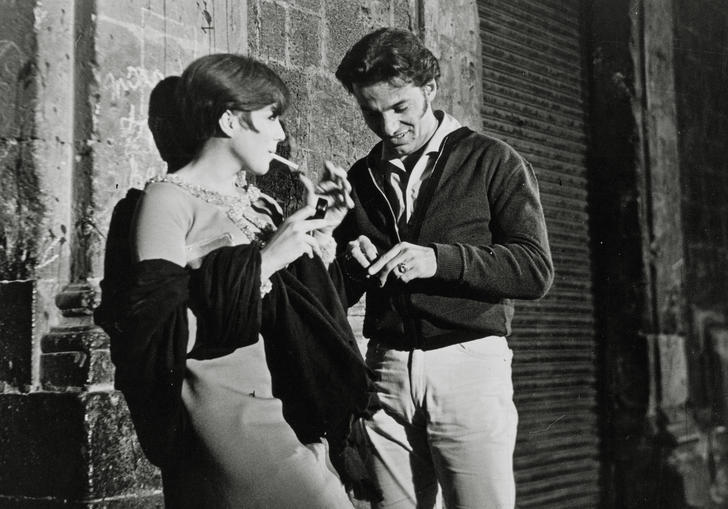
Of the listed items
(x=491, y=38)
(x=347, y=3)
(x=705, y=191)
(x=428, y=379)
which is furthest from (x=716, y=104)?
(x=428, y=379)

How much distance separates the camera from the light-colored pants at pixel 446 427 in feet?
9.12

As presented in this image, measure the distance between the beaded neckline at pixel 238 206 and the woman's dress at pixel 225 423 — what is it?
2cm

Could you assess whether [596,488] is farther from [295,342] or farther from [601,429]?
[295,342]

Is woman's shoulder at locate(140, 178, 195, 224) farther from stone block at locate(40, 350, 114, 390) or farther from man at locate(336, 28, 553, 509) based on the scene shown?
stone block at locate(40, 350, 114, 390)

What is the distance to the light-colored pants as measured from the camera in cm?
278

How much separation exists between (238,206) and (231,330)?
408mm

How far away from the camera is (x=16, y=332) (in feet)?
9.72

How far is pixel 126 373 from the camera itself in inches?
89.2

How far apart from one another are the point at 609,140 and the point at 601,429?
212 centimetres

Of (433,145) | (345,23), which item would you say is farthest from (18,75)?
(345,23)

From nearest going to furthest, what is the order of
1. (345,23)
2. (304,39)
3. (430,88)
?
(430,88), (304,39), (345,23)

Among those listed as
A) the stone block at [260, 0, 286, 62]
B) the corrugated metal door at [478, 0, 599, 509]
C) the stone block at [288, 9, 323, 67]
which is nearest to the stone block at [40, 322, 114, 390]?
the stone block at [260, 0, 286, 62]

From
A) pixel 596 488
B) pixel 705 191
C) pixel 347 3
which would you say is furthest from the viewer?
pixel 705 191

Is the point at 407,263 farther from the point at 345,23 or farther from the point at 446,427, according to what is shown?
the point at 345,23
